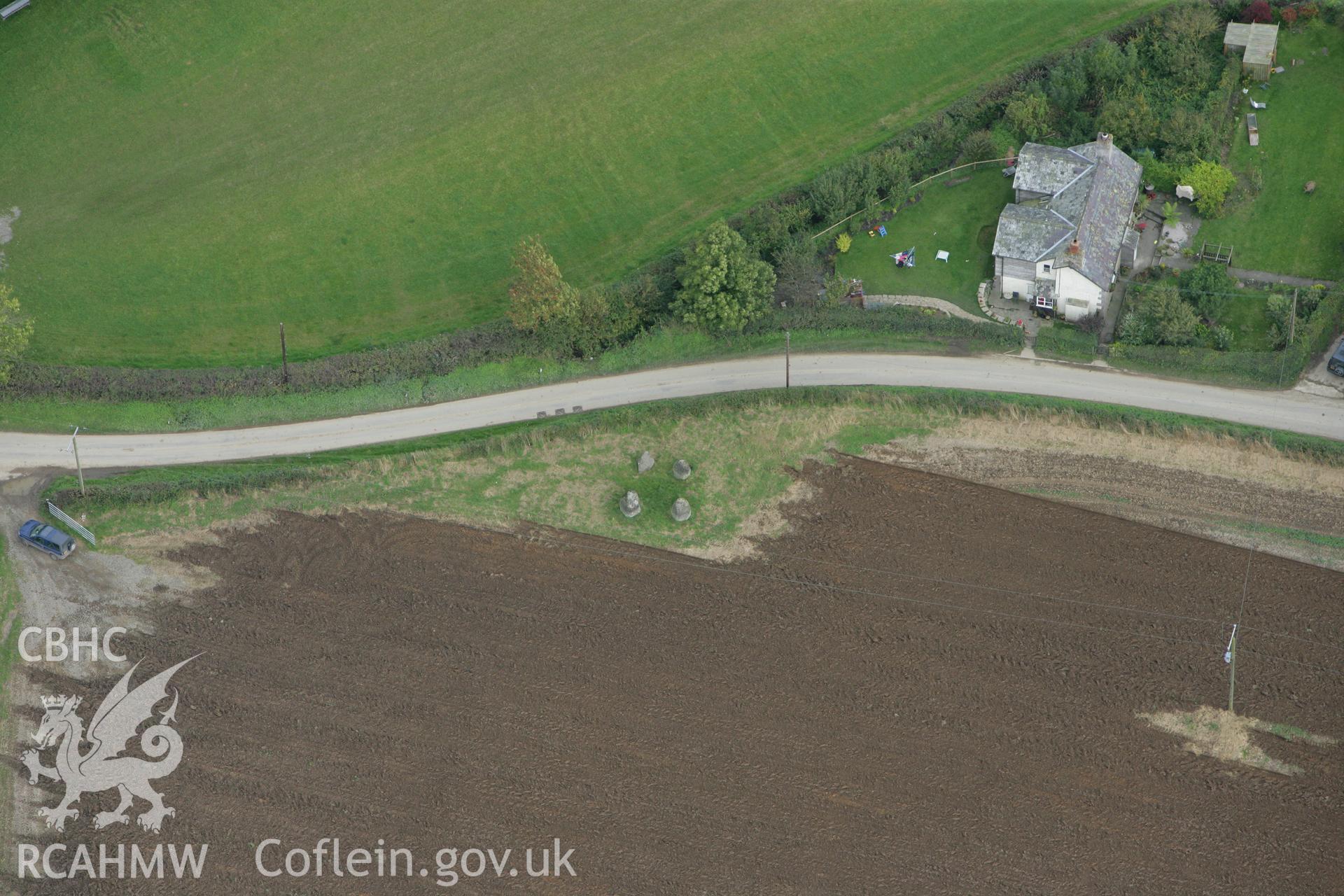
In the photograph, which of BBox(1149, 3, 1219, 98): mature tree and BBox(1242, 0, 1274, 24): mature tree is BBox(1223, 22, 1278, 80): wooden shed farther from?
BBox(1149, 3, 1219, 98): mature tree

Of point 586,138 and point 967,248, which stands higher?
point 586,138

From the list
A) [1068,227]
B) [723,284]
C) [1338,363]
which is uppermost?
[1068,227]

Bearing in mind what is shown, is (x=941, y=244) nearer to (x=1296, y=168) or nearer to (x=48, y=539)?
(x=1296, y=168)

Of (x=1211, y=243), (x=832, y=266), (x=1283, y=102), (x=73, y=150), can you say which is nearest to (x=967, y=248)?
(x=832, y=266)

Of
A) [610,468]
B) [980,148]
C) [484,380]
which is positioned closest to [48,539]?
[484,380]

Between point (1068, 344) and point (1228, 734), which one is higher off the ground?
point (1068, 344)

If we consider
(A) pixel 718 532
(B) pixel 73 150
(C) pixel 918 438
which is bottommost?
(A) pixel 718 532

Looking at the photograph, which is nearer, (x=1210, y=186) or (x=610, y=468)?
(x=610, y=468)

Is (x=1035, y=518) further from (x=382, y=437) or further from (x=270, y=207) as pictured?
(x=270, y=207)
